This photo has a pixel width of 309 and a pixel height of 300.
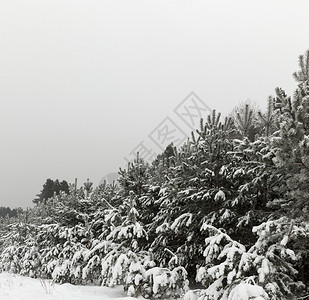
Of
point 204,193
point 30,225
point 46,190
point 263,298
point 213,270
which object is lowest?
point 263,298

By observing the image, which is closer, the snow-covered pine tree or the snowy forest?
the snow-covered pine tree

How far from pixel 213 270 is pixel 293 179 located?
8.05ft

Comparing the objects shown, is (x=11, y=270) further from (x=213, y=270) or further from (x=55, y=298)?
(x=213, y=270)

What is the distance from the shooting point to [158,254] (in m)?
10.2

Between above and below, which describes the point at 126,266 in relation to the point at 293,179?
→ below

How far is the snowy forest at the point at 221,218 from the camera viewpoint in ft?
19.8

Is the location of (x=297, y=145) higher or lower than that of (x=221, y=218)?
higher

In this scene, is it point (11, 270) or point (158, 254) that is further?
point (11, 270)

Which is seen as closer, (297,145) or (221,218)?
(297,145)

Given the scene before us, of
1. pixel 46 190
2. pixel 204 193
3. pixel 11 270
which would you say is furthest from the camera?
pixel 46 190

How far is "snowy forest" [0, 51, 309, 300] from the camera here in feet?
19.8

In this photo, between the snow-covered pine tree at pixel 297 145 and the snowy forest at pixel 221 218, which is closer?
the snow-covered pine tree at pixel 297 145

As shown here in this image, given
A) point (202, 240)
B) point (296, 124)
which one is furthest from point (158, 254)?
point (296, 124)

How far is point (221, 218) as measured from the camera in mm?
8656
